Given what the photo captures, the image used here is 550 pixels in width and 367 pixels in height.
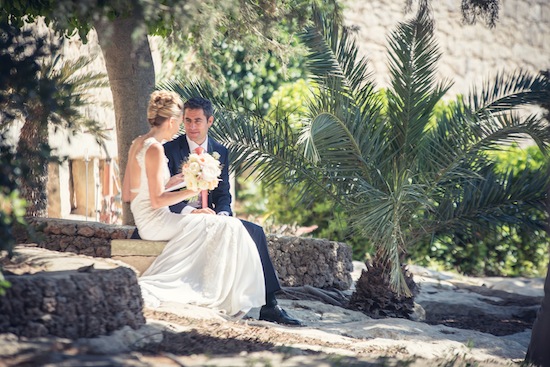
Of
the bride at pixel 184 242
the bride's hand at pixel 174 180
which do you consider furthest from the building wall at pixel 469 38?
the bride at pixel 184 242

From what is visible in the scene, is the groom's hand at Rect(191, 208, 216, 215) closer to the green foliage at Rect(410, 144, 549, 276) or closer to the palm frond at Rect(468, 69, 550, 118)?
the palm frond at Rect(468, 69, 550, 118)

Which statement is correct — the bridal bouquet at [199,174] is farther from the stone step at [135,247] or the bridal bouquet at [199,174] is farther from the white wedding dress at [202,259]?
the stone step at [135,247]

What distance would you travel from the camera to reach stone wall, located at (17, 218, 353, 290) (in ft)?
25.7

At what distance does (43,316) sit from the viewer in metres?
4.24

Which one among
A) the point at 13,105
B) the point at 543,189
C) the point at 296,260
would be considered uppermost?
the point at 13,105

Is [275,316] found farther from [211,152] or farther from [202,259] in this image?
[211,152]

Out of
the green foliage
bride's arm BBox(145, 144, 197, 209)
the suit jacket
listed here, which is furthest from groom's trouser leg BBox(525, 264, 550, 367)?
the green foliage

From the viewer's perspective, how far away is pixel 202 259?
614 cm

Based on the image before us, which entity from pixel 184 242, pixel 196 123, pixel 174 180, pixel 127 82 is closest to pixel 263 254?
pixel 184 242

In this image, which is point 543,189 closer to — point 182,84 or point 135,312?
point 182,84

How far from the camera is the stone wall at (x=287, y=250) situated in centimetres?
784

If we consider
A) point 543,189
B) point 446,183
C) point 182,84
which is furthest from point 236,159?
point 543,189

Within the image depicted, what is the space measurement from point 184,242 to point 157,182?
0.47 m

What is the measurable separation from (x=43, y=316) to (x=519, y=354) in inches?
158
